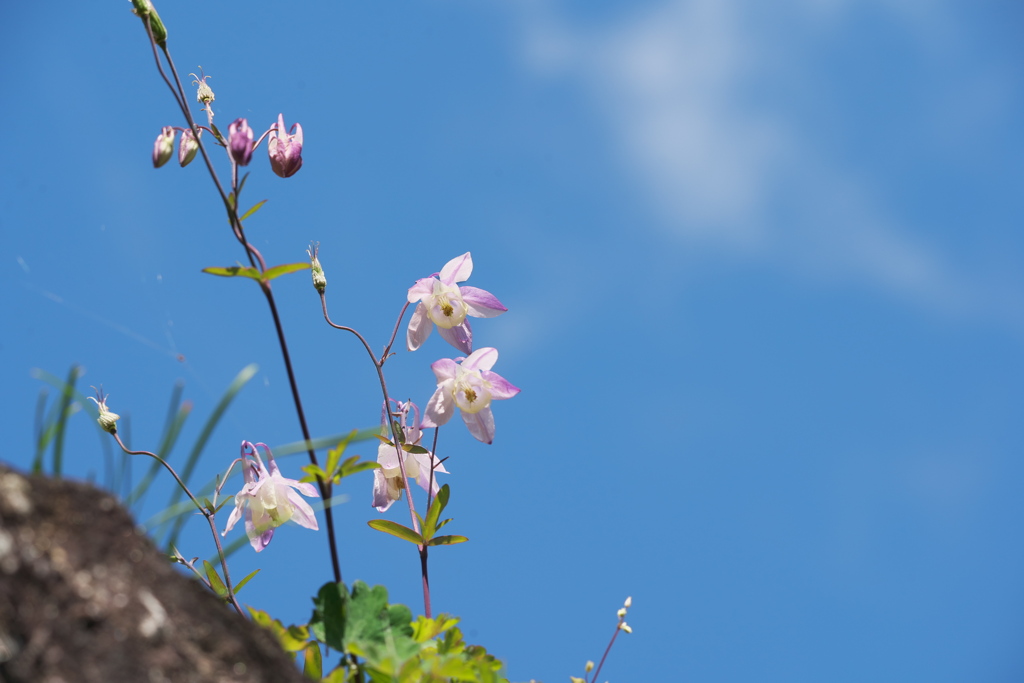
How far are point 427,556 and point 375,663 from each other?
729mm

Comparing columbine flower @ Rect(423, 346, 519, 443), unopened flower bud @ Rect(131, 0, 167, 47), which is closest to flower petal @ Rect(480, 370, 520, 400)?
columbine flower @ Rect(423, 346, 519, 443)

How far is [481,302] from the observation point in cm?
221

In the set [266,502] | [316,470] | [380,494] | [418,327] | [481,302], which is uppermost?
[481,302]

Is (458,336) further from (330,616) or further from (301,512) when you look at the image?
(330,616)

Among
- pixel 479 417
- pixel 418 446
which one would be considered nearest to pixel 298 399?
pixel 418 446

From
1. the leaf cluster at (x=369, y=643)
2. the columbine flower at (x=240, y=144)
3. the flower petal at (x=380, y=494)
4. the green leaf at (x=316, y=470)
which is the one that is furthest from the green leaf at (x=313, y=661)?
the columbine flower at (x=240, y=144)

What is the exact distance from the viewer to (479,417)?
83.7 inches

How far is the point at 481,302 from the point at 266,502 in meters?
0.84

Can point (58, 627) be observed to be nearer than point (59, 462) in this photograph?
Yes

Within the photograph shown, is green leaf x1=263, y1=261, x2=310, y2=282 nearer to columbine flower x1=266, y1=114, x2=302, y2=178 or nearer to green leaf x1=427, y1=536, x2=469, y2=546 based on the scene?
columbine flower x1=266, y1=114, x2=302, y2=178

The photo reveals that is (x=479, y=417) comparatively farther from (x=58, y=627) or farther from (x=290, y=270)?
(x=58, y=627)

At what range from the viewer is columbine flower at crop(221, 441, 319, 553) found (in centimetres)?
191

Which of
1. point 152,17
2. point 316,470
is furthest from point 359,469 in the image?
point 152,17

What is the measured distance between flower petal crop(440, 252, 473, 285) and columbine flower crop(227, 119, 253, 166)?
29.2 inches
